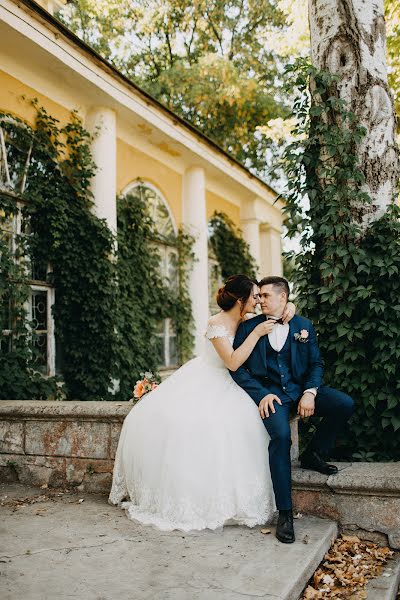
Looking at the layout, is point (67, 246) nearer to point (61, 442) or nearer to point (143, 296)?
point (143, 296)

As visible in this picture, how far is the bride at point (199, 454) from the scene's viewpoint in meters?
3.49

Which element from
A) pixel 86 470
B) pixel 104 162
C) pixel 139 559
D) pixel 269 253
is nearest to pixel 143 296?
pixel 104 162

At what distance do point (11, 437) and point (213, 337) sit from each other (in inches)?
81.6

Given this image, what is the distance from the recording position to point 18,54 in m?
6.65

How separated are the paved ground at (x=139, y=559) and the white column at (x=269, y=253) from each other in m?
11.5

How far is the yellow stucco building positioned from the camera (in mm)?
6539

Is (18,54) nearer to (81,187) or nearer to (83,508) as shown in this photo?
(81,187)

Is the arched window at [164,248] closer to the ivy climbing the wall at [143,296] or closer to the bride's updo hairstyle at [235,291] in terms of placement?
the ivy climbing the wall at [143,296]

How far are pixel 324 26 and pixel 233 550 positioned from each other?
4.08m

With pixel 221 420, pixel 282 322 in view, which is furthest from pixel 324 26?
pixel 221 420

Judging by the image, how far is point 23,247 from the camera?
266 inches

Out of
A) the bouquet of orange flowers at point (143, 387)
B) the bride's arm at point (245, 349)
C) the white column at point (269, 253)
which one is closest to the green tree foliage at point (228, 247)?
the white column at point (269, 253)

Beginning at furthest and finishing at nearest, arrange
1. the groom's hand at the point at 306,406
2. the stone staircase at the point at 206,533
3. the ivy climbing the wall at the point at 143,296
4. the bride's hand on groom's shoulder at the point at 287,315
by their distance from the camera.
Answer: the ivy climbing the wall at the point at 143,296 → the bride's hand on groom's shoulder at the point at 287,315 → the groom's hand at the point at 306,406 → the stone staircase at the point at 206,533

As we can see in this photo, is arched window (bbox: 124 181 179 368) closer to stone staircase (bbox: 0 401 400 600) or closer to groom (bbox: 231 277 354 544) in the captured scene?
stone staircase (bbox: 0 401 400 600)
